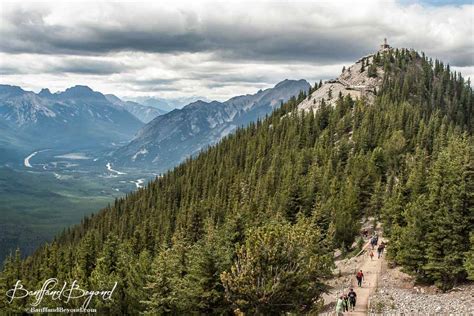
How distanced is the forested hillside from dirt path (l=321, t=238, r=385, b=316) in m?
3.37

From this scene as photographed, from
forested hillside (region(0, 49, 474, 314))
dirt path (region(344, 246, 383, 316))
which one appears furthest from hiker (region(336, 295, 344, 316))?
dirt path (region(344, 246, 383, 316))

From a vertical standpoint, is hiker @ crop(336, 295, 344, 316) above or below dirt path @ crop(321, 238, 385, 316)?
above

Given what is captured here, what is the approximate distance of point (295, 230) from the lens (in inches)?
1914

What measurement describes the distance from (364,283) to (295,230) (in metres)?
13.3

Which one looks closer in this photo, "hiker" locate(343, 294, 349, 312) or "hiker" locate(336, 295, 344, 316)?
"hiker" locate(336, 295, 344, 316)

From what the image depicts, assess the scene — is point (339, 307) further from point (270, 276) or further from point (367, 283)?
point (367, 283)

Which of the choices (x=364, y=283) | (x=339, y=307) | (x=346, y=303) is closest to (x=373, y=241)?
(x=364, y=283)

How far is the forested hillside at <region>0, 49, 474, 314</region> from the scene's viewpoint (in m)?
41.2

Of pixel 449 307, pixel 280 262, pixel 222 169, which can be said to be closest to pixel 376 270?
pixel 449 307

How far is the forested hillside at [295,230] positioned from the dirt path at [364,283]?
337cm

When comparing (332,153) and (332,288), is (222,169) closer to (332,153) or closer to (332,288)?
(332,153)

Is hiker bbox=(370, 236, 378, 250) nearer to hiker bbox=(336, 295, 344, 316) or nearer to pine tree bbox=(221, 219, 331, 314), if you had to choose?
pine tree bbox=(221, 219, 331, 314)

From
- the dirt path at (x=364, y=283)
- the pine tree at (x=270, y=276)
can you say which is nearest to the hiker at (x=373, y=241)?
the dirt path at (x=364, y=283)

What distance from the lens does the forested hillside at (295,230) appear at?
41.2 meters
